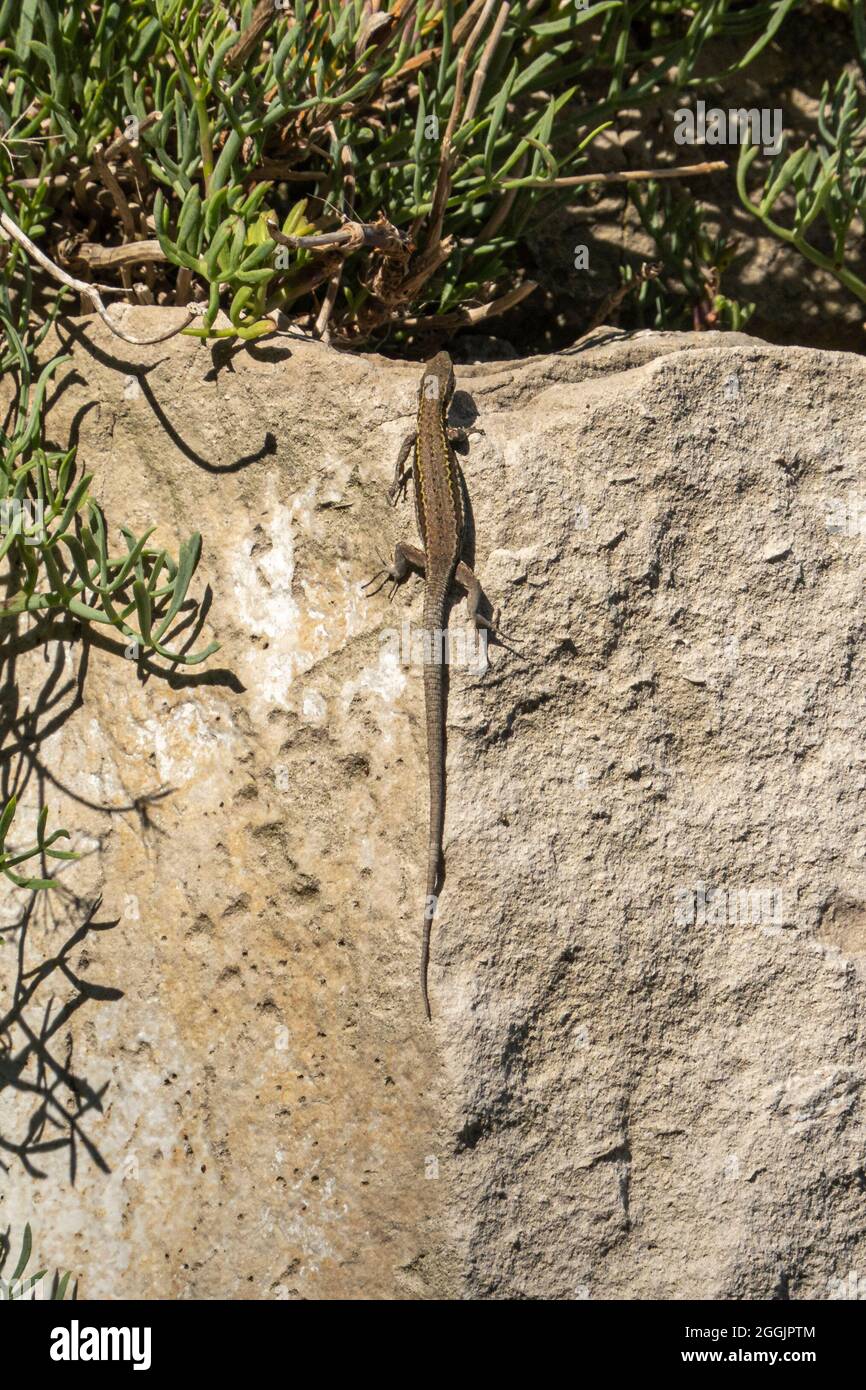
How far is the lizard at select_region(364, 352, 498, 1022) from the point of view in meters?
3.08

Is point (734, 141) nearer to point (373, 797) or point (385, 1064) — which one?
point (373, 797)

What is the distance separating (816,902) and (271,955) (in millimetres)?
1318

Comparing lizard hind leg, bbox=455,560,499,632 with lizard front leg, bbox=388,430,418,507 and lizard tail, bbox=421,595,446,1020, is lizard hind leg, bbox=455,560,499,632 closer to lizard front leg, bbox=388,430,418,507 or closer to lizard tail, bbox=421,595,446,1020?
lizard tail, bbox=421,595,446,1020

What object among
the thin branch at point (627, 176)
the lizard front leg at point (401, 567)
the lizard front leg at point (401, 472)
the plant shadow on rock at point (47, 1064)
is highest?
the thin branch at point (627, 176)

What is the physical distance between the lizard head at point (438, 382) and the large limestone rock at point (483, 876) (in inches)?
2.5

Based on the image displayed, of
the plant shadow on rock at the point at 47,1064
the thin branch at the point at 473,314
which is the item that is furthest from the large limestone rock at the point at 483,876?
the thin branch at the point at 473,314

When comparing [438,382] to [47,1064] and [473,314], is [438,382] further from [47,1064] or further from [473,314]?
[47,1064]

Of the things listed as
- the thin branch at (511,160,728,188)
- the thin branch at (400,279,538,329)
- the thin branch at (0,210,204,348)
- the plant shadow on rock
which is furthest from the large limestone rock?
the thin branch at (511,160,728,188)

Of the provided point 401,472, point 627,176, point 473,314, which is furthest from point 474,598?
point 627,176

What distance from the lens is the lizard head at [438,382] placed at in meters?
3.42

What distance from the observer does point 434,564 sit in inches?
127

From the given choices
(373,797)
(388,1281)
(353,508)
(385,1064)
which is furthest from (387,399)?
(388,1281)

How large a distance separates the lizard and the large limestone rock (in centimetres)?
5

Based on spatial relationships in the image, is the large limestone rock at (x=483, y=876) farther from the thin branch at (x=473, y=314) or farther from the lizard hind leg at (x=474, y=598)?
the thin branch at (x=473, y=314)
